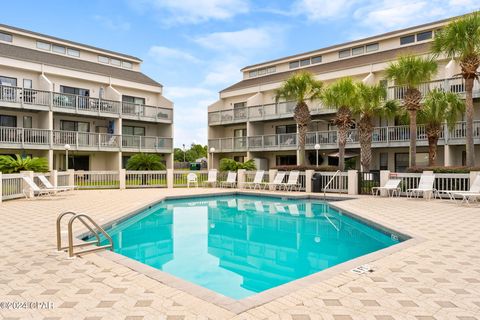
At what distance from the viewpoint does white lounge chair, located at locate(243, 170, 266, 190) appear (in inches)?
862

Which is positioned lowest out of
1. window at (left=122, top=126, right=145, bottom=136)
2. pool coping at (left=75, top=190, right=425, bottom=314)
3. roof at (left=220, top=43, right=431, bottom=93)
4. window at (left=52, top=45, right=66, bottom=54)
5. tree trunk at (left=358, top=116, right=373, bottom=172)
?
pool coping at (left=75, top=190, right=425, bottom=314)

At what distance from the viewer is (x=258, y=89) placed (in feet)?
104

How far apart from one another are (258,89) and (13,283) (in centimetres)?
2829

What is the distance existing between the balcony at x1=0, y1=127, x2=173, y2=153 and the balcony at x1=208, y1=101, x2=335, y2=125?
4.80 metres

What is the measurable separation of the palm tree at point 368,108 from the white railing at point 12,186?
57.1ft

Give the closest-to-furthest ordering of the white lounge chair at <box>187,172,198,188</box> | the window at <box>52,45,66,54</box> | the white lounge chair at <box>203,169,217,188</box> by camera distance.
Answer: the white lounge chair at <box>187,172,198,188</box> < the white lounge chair at <box>203,169,217,188</box> < the window at <box>52,45,66,54</box>

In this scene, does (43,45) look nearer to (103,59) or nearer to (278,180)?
(103,59)

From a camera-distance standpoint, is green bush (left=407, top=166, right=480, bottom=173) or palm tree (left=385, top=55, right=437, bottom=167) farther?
palm tree (left=385, top=55, right=437, bottom=167)

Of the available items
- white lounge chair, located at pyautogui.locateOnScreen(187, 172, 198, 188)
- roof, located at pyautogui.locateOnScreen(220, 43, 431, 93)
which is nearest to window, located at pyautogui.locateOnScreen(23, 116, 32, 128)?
white lounge chair, located at pyautogui.locateOnScreen(187, 172, 198, 188)

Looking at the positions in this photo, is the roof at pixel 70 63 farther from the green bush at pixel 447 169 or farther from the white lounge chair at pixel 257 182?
the green bush at pixel 447 169

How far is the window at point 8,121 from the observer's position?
2422cm

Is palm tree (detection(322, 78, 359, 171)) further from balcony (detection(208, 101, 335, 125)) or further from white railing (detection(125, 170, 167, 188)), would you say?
white railing (detection(125, 170, 167, 188))

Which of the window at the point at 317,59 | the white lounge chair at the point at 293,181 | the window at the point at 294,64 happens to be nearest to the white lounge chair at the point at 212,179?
the white lounge chair at the point at 293,181

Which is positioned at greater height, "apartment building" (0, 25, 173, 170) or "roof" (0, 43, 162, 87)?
"roof" (0, 43, 162, 87)
